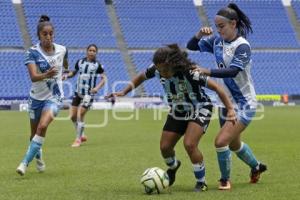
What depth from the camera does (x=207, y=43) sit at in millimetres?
7820

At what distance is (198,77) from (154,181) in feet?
4.29

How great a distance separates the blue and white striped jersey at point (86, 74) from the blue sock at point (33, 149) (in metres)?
6.27

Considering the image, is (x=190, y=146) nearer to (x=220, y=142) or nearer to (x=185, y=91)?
(x=220, y=142)

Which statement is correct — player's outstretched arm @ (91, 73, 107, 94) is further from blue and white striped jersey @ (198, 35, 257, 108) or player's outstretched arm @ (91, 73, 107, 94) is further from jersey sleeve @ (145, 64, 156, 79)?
jersey sleeve @ (145, 64, 156, 79)

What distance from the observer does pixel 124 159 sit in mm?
10750

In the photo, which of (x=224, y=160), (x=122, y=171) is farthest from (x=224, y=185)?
(x=122, y=171)

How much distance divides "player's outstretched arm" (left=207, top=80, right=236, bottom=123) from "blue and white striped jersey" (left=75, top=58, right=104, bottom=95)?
8026mm

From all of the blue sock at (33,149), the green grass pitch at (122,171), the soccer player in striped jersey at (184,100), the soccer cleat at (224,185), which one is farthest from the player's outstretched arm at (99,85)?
the soccer cleat at (224,185)

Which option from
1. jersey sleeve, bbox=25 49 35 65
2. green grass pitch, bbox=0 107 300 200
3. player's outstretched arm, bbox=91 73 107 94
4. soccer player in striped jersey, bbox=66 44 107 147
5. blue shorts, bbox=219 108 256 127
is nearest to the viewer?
green grass pitch, bbox=0 107 300 200

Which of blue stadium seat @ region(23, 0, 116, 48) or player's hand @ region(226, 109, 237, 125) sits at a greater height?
player's hand @ region(226, 109, 237, 125)

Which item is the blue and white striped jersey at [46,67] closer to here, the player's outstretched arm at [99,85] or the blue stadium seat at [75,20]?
the player's outstretched arm at [99,85]

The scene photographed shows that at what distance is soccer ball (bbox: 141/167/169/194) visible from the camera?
689 cm

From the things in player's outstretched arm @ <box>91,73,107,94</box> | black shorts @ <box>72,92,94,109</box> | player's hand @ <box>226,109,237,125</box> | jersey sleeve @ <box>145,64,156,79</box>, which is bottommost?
black shorts @ <box>72,92,94,109</box>

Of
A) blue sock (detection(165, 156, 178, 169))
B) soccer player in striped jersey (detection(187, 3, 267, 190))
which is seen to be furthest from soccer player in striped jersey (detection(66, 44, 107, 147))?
blue sock (detection(165, 156, 178, 169))
